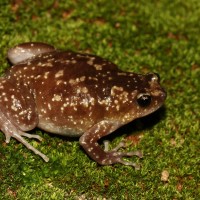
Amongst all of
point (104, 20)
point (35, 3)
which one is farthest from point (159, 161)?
point (35, 3)

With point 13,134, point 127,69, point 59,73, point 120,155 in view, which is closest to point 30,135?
point 13,134

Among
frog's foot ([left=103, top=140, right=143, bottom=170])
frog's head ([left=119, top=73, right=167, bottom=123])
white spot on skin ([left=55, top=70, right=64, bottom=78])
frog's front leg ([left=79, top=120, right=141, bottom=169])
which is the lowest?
frog's foot ([left=103, top=140, right=143, bottom=170])

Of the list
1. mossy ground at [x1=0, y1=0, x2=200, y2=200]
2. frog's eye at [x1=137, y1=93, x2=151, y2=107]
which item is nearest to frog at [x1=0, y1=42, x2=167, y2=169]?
frog's eye at [x1=137, y1=93, x2=151, y2=107]

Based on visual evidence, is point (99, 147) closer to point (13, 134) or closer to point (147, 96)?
point (147, 96)

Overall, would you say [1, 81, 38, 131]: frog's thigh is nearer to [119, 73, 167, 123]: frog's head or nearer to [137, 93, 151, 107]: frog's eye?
[119, 73, 167, 123]: frog's head

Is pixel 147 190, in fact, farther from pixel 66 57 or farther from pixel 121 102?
pixel 66 57

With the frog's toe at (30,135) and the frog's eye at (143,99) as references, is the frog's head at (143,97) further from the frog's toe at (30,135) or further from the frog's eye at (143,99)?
the frog's toe at (30,135)
